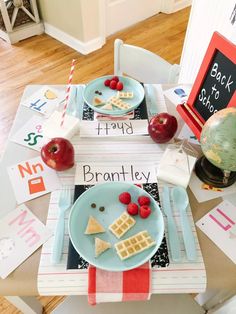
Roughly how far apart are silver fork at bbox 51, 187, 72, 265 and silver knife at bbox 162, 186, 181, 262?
272mm

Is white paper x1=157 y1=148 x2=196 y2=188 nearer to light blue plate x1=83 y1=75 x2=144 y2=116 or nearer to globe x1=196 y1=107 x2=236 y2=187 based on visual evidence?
globe x1=196 y1=107 x2=236 y2=187

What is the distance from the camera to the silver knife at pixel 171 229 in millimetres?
734

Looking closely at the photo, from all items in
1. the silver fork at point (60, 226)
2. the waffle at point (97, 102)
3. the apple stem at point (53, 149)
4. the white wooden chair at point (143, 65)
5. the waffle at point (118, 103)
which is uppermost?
the apple stem at point (53, 149)

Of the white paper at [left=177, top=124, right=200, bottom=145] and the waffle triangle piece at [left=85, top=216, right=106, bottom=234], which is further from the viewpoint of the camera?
the white paper at [left=177, top=124, right=200, bottom=145]

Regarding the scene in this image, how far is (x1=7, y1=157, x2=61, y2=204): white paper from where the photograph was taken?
875 mm

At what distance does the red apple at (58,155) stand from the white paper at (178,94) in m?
0.49

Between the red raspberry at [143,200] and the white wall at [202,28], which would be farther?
the white wall at [202,28]

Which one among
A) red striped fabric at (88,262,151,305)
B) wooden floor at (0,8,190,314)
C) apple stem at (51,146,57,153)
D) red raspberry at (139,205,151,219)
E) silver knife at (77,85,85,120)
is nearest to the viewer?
red striped fabric at (88,262,151,305)

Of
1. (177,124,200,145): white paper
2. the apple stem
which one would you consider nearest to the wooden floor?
the apple stem

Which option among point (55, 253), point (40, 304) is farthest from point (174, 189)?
point (40, 304)

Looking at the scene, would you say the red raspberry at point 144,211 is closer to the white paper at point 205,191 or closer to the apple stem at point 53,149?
the white paper at point 205,191

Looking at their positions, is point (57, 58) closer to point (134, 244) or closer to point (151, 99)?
point (151, 99)

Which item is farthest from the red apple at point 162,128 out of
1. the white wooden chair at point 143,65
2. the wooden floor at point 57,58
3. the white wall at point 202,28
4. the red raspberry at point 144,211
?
the wooden floor at point 57,58

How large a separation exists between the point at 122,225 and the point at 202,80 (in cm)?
56
